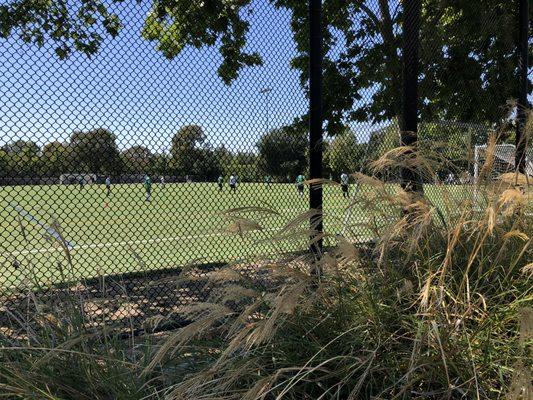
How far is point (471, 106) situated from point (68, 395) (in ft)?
22.5

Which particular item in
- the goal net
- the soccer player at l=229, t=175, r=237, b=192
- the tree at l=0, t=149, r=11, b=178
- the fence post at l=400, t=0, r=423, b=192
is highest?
the fence post at l=400, t=0, r=423, b=192

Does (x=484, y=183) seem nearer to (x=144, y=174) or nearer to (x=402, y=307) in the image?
(x=402, y=307)

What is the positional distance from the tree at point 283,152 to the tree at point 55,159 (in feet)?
5.24

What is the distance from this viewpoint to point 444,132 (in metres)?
5.60

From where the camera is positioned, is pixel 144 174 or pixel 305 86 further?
pixel 305 86

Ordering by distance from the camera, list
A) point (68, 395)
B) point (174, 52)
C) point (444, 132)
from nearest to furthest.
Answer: point (68, 395), point (174, 52), point (444, 132)

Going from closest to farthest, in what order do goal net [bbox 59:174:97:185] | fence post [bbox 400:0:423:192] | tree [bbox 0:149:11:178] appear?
tree [bbox 0:149:11:178] → goal net [bbox 59:174:97:185] → fence post [bbox 400:0:423:192]

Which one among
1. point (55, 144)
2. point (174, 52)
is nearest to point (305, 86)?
point (174, 52)

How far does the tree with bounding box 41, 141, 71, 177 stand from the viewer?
3.24m

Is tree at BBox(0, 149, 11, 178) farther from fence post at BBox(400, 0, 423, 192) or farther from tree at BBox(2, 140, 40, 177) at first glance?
fence post at BBox(400, 0, 423, 192)

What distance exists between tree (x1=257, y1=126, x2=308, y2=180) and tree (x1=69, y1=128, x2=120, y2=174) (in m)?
1.27

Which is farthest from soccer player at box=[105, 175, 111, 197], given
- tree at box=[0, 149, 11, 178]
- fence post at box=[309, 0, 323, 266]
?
fence post at box=[309, 0, 323, 266]

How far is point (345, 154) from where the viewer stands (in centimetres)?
453

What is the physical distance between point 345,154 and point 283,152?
2.16 feet
